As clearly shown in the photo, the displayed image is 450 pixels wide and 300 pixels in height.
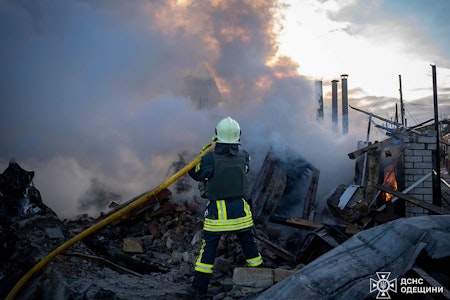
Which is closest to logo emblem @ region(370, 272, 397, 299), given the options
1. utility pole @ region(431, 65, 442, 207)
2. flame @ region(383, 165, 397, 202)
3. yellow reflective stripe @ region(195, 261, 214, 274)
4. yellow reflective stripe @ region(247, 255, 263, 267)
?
yellow reflective stripe @ region(247, 255, 263, 267)

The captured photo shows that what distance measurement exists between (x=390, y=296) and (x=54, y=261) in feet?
12.8

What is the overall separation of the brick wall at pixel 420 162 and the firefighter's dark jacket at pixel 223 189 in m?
5.92

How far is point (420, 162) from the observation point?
8.16 meters

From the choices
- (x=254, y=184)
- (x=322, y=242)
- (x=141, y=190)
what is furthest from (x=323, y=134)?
(x=322, y=242)

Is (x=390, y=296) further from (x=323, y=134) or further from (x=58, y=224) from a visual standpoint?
(x=323, y=134)

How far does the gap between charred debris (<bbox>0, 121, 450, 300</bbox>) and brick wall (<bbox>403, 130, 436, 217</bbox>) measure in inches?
0.9

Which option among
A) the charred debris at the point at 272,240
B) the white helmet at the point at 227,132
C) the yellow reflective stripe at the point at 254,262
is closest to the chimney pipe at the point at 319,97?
the charred debris at the point at 272,240

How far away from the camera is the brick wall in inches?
320

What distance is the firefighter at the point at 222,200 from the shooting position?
3682 mm

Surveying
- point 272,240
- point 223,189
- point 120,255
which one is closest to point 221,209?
point 223,189

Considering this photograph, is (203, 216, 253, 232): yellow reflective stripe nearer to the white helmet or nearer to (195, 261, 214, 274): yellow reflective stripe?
(195, 261, 214, 274): yellow reflective stripe

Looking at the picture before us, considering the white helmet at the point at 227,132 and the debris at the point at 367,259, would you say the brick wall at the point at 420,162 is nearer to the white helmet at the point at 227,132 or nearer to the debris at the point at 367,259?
the debris at the point at 367,259

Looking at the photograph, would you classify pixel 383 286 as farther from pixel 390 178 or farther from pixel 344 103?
pixel 344 103

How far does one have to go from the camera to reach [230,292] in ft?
12.2
